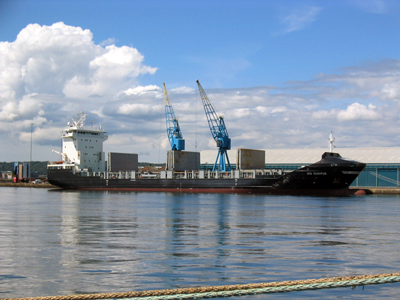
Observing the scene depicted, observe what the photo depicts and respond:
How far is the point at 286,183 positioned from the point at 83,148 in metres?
43.3

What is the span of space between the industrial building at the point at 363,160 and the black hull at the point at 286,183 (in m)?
19.9

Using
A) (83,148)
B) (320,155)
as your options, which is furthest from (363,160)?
(83,148)

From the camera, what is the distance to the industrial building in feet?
268

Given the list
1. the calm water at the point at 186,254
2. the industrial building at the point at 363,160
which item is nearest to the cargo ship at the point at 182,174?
the industrial building at the point at 363,160

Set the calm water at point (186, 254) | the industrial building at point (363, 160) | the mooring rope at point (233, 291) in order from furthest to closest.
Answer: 1. the industrial building at point (363, 160)
2. the calm water at point (186, 254)
3. the mooring rope at point (233, 291)

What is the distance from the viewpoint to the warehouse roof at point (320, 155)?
8575 centimetres

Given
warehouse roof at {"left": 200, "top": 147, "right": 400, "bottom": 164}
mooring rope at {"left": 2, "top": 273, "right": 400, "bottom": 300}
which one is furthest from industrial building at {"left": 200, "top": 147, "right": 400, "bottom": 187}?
mooring rope at {"left": 2, "top": 273, "right": 400, "bottom": 300}

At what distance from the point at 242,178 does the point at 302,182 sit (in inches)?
370

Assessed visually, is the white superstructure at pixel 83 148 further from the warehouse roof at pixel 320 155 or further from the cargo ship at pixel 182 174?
the warehouse roof at pixel 320 155

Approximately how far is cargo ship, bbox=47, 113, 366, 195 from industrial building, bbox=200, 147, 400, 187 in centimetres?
1590

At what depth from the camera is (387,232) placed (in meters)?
22.4

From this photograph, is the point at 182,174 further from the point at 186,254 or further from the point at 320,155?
the point at 186,254

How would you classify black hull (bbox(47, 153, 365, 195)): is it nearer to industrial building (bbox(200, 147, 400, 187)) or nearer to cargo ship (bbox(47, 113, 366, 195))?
cargo ship (bbox(47, 113, 366, 195))

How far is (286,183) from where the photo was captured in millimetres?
63594
